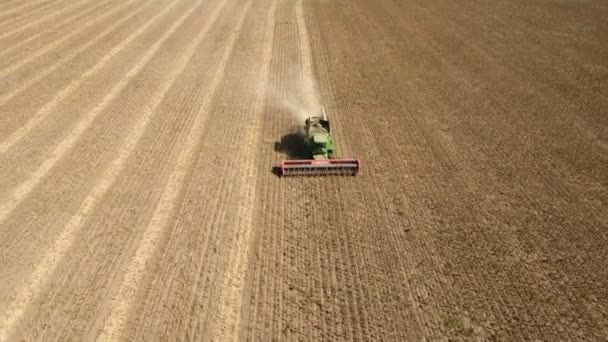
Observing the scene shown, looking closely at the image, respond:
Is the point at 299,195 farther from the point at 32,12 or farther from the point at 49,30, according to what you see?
the point at 32,12

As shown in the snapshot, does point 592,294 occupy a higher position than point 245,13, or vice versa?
point 245,13

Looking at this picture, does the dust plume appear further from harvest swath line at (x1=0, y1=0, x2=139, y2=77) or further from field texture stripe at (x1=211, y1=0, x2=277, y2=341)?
harvest swath line at (x1=0, y1=0, x2=139, y2=77)

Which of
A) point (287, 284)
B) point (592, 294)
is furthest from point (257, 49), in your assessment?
point (592, 294)

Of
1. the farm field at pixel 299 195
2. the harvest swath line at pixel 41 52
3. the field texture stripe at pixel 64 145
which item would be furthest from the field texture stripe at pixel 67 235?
the harvest swath line at pixel 41 52

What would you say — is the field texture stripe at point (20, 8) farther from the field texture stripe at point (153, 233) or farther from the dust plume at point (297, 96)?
the dust plume at point (297, 96)

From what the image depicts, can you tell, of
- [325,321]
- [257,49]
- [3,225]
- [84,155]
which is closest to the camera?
[325,321]

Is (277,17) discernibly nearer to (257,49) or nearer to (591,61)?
(257,49)

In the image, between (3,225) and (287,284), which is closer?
(287,284)

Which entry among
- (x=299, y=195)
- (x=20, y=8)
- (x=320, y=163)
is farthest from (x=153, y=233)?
(x=20, y=8)
